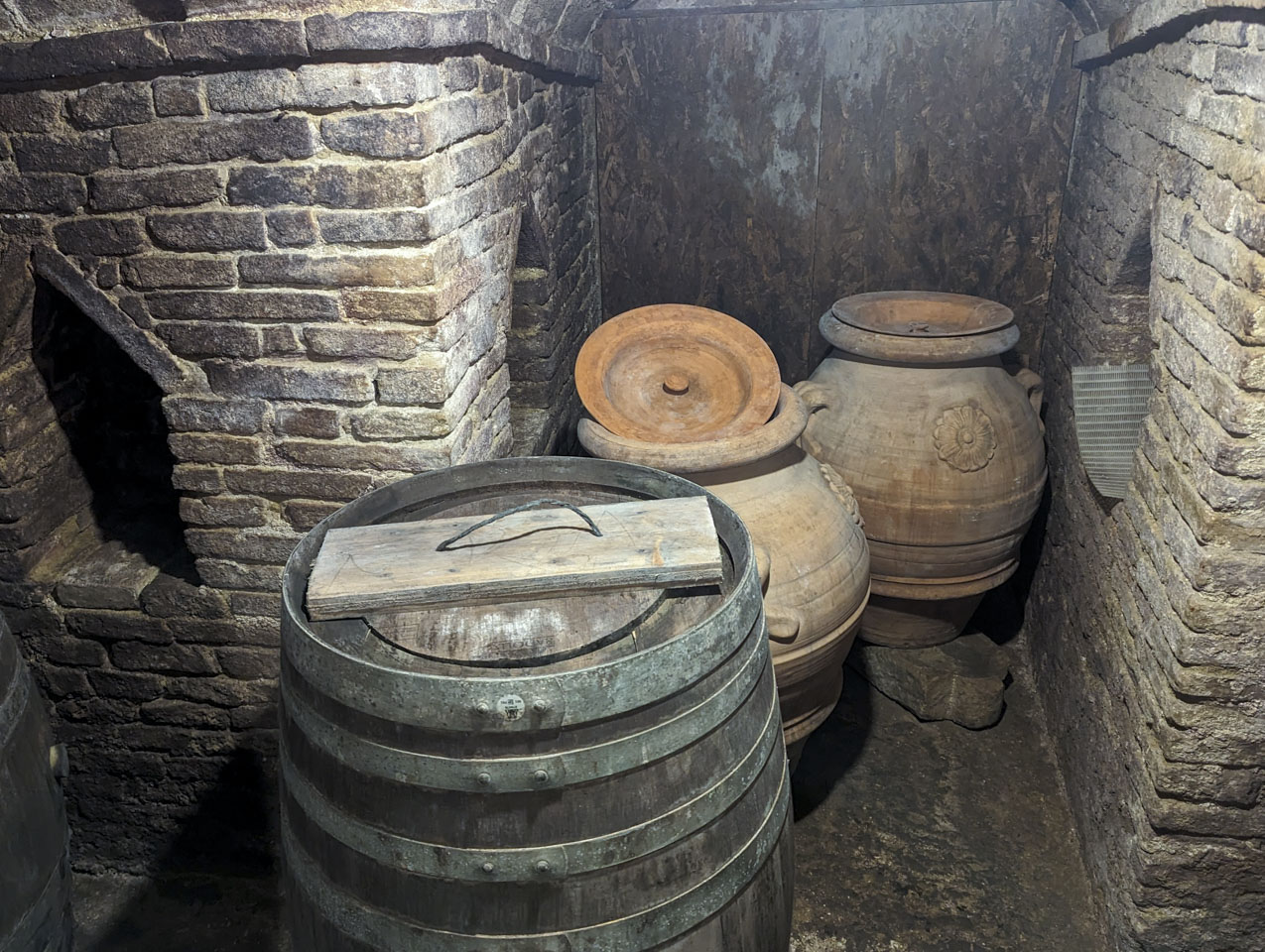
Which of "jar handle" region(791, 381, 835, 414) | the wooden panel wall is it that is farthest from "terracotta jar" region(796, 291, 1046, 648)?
the wooden panel wall

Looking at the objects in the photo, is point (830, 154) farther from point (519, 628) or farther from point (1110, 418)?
point (519, 628)

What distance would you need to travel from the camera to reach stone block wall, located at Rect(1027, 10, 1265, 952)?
228cm

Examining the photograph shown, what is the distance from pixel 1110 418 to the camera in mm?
3324

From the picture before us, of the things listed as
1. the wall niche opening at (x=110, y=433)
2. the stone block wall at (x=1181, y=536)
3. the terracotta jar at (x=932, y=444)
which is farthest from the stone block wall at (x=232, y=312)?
the stone block wall at (x=1181, y=536)

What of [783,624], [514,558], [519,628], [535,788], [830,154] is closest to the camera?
[535,788]

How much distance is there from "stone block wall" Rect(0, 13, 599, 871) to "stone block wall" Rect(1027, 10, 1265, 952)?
1.85 m

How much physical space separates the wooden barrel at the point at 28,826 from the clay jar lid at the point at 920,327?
9.29 ft

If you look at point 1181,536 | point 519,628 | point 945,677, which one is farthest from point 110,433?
point 1181,536

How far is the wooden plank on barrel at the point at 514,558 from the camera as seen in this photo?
5.35 ft

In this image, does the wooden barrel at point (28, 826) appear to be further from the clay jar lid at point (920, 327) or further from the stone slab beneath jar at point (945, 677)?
the stone slab beneath jar at point (945, 677)

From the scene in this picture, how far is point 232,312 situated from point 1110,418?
9.10ft

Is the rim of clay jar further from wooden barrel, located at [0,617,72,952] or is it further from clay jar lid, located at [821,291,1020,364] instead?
wooden barrel, located at [0,617,72,952]

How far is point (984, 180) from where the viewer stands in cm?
426

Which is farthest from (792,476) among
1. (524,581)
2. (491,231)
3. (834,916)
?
(524,581)
